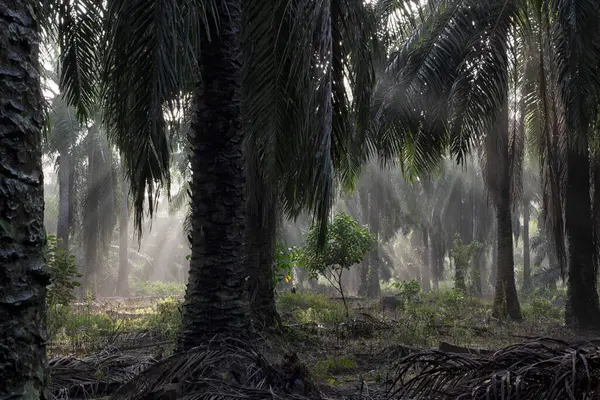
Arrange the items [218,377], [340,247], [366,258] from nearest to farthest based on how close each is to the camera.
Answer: [218,377] < [340,247] < [366,258]

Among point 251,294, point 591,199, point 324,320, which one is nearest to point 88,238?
point 324,320

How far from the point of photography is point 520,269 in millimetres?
57375

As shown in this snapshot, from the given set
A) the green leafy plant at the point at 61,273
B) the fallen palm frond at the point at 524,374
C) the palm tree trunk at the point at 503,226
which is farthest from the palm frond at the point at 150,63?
the palm tree trunk at the point at 503,226

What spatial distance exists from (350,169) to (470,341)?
12.0 ft

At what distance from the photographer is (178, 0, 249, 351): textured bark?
4.90 m

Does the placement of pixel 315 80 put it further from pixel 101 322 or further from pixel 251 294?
pixel 101 322

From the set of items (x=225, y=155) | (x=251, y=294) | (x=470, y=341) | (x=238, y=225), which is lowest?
(x=470, y=341)

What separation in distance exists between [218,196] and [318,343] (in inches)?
210

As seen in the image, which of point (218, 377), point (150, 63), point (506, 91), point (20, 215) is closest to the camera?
point (20, 215)

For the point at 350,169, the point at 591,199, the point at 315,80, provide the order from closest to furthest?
the point at 315,80 → the point at 350,169 → the point at 591,199

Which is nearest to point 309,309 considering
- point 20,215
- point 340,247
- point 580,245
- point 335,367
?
point 340,247

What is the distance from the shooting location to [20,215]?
1.97 metres

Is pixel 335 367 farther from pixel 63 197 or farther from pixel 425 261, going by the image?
pixel 425 261

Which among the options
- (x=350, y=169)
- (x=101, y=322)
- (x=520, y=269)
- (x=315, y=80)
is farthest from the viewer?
(x=520, y=269)
